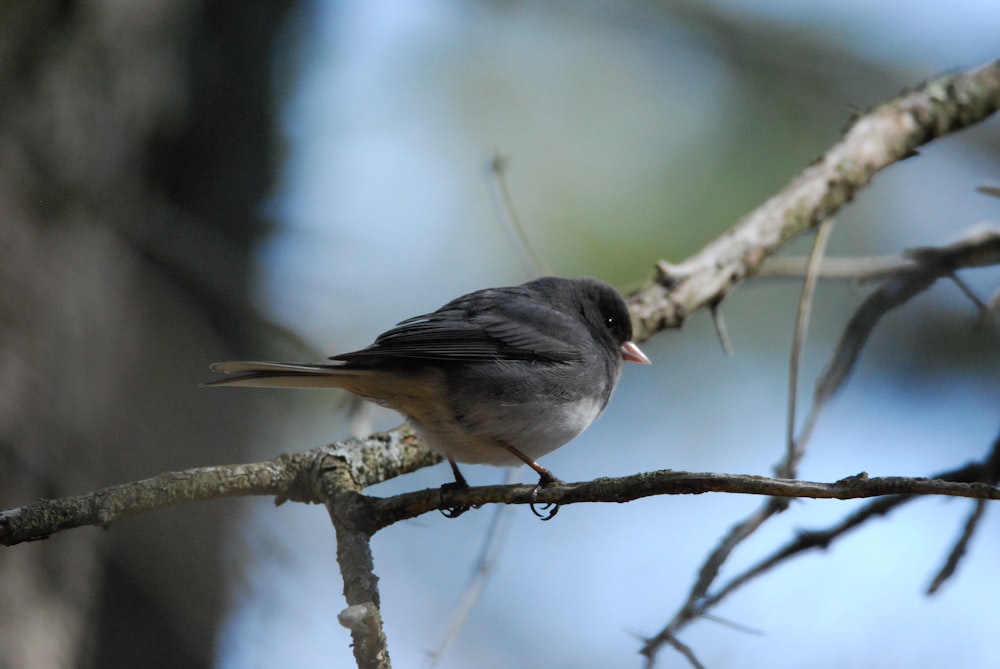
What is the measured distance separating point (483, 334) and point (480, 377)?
235 millimetres

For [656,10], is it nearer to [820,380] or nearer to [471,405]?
[820,380]

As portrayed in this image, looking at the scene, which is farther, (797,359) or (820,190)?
(820,190)

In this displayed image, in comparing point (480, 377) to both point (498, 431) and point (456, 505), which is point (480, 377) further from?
point (456, 505)

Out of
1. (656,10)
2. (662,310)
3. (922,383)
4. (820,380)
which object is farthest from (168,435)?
(922,383)

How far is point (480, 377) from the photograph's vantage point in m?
3.15

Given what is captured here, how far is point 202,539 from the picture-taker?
12.0 ft

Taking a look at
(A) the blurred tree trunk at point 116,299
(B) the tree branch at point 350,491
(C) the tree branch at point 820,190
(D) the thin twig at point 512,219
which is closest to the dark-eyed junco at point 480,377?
(B) the tree branch at point 350,491

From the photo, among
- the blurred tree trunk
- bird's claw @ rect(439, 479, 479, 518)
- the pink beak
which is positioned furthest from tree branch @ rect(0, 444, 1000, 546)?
the pink beak

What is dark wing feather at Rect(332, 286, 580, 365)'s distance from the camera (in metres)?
3.08

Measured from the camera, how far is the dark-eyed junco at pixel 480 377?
3.00 metres

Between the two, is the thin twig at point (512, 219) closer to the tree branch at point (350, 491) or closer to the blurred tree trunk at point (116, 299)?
the blurred tree trunk at point (116, 299)

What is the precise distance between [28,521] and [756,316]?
18.3 ft

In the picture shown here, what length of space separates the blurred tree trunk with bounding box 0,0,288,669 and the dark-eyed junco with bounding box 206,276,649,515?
1.22 m

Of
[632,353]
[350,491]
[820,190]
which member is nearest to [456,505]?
[350,491]
